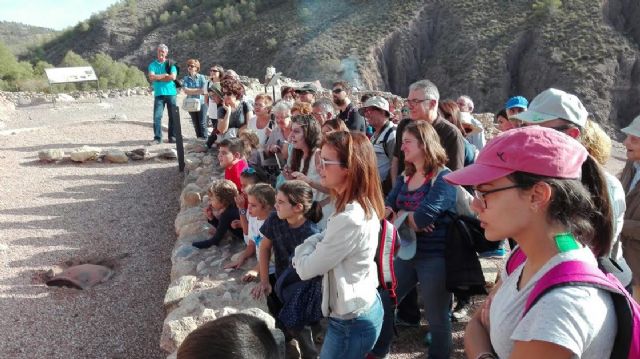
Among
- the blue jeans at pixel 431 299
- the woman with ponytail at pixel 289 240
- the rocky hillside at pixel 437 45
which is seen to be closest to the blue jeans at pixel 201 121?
the woman with ponytail at pixel 289 240

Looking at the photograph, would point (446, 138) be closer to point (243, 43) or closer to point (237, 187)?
point (237, 187)

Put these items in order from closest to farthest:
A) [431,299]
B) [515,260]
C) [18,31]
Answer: [515,260]
[431,299]
[18,31]

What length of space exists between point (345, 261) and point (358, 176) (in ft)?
1.43

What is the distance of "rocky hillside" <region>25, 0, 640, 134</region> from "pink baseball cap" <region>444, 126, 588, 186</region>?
34.5 meters

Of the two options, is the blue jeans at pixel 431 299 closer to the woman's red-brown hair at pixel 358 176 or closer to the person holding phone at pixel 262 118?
the woman's red-brown hair at pixel 358 176

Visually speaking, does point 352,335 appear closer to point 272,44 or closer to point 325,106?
point 325,106

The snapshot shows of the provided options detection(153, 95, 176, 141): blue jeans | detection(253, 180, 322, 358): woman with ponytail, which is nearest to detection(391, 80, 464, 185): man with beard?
detection(253, 180, 322, 358): woman with ponytail

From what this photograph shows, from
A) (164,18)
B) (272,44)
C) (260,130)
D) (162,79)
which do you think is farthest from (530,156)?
→ (164,18)

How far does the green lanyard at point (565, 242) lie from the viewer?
1326 mm

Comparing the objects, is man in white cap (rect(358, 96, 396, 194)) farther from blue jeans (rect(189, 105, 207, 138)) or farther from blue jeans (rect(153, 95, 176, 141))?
blue jeans (rect(189, 105, 207, 138))

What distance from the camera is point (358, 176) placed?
8.12ft

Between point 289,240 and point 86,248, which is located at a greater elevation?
point 289,240

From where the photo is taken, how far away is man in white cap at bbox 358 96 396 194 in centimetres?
459

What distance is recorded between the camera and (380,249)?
8.79ft
